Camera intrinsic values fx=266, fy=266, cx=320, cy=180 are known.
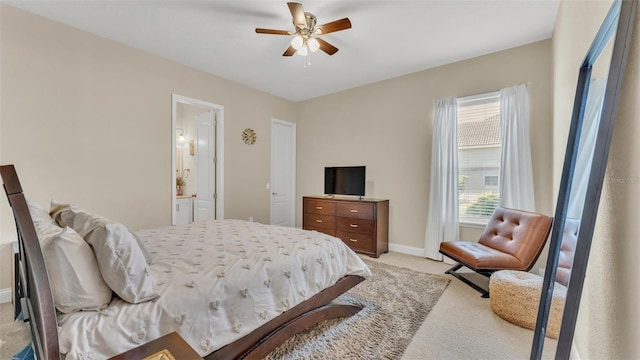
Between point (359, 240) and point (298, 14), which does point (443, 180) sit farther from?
point (298, 14)

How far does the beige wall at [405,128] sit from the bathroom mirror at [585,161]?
2136 mm

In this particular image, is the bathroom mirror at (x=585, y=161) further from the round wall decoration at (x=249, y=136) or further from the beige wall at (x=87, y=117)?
the round wall decoration at (x=249, y=136)

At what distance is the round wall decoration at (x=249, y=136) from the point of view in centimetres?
470

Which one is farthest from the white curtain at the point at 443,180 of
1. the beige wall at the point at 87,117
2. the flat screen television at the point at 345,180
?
the beige wall at the point at 87,117

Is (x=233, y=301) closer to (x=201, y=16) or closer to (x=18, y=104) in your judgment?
(x=201, y=16)

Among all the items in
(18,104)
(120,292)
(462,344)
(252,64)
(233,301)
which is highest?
(252,64)

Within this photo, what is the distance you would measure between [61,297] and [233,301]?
0.73 meters

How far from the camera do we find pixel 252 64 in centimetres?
384

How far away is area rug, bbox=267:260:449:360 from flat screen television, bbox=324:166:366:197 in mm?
1657

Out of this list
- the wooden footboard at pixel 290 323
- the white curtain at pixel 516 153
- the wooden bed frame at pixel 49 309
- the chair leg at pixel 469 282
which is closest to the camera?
the wooden bed frame at pixel 49 309

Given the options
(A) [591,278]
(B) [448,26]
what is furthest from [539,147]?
(A) [591,278]

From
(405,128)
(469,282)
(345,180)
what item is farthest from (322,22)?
(469,282)

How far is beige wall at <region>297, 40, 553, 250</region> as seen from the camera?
10.4 ft

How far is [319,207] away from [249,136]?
1786 millimetres
